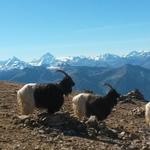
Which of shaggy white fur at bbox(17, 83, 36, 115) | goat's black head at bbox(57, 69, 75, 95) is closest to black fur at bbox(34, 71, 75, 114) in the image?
shaggy white fur at bbox(17, 83, 36, 115)

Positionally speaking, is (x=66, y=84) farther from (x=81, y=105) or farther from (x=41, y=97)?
(x=41, y=97)

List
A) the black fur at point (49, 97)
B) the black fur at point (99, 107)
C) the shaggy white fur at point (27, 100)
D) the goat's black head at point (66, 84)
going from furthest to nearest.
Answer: the goat's black head at point (66, 84) → the black fur at point (99, 107) → the shaggy white fur at point (27, 100) → the black fur at point (49, 97)

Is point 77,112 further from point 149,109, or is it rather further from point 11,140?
point 11,140

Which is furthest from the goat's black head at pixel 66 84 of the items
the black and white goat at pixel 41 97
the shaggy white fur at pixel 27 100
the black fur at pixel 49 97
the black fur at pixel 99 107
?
the shaggy white fur at pixel 27 100

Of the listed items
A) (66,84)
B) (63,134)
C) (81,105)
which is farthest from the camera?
(66,84)

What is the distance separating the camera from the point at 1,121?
19.1m

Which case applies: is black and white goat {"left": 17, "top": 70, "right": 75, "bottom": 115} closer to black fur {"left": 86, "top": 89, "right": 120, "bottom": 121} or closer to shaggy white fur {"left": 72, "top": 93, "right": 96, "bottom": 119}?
shaggy white fur {"left": 72, "top": 93, "right": 96, "bottom": 119}

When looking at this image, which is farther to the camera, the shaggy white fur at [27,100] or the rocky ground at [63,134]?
the shaggy white fur at [27,100]

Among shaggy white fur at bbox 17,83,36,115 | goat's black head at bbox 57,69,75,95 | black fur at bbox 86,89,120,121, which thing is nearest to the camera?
shaggy white fur at bbox 17,83,36,115

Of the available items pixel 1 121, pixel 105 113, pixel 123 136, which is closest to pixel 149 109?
pixel 105 113

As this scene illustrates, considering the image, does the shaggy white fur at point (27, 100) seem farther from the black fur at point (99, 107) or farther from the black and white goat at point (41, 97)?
the black fur at point (99, 107)

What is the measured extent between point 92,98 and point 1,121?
537 cm

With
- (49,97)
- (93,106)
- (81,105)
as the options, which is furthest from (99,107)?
(49,97)

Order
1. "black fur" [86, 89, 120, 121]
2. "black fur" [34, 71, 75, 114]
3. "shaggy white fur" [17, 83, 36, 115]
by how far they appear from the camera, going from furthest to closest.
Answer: "black fur" [86, 89, 120, 121] < "shaggy white fur" [17, 83, 36, 115] < "black fur" [34, 71, 75, 114]
